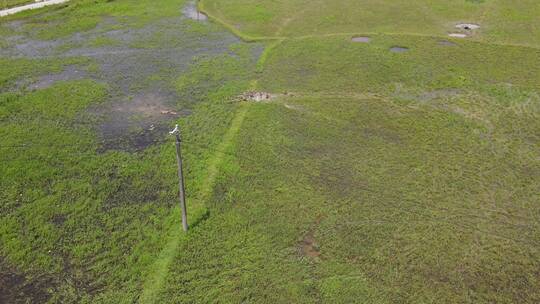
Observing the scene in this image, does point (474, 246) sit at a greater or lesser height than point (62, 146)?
lesser

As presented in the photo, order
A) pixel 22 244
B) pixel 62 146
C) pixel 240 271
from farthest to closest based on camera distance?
pixel 62 146 < pixel 22 244 < pixel 240 271

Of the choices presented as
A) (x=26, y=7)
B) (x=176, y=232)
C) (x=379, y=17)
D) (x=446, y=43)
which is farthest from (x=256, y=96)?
(x=26, y=7)

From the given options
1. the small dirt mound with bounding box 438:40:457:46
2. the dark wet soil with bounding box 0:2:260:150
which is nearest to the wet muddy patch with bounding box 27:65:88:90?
the dark wet soil with bounding box 0:2:260:150

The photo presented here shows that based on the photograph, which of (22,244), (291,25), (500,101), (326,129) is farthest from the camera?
(291,25)

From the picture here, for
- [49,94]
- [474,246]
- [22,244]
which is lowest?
[474,246]

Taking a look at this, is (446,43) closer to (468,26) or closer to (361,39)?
(468,26)

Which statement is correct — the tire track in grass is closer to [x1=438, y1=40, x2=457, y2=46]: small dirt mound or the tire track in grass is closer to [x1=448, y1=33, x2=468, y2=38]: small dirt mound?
[x1=438, y1=40, x2=457, y2=46]: small dirt mound

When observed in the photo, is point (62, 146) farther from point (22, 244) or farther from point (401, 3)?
point (401, 3)

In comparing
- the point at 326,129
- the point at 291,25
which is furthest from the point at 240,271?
the point at 291,25
